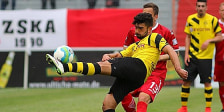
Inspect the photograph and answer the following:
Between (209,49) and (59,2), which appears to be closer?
(209,49)

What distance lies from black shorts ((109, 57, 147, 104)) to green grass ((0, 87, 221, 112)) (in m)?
3.32

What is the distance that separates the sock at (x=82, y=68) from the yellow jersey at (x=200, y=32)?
152 inches

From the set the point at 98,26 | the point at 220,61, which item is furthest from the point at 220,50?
the point at 98,26

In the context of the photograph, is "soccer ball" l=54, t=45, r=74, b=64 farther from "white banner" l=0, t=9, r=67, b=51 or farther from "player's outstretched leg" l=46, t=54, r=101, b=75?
"white banner" l=0, t=9, r=67, b=51

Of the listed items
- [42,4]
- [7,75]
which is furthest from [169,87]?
[42,4]

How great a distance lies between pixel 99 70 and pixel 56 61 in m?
0.58

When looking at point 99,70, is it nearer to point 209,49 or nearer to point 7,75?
point 209,49

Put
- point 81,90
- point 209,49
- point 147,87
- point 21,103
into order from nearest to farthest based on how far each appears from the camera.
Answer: point 147,87, point 209,49, point 21,103, point 81,90

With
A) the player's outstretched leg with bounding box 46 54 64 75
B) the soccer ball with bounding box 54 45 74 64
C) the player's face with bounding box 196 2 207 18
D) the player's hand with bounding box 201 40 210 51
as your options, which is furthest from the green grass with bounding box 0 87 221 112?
the player's outstretched leg with bounding box 46 54 64 75

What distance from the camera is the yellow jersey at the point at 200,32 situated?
977cm

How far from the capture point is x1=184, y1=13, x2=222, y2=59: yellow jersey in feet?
32.0

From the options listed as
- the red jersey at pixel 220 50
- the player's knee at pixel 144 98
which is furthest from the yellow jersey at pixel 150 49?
the red jersey at pixel 220 50

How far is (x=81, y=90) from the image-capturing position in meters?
14.7

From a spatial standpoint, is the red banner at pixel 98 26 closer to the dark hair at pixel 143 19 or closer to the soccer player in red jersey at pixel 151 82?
the soccer player in red jersey at pixel 151 82
